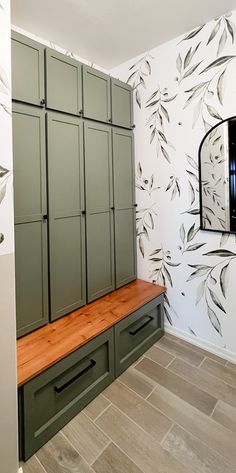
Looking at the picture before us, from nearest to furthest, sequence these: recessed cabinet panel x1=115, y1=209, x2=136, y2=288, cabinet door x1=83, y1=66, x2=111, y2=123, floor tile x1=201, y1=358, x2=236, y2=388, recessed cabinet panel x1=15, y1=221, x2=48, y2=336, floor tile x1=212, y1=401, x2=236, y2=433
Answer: floor tile x1=212, y1=401, x2=236, y2=433 < recessed cabinet panel x1=15, y1=221, x2=48, y2=336 < floor tile x1=201, y1=358, x2=236, y2=388 < cabinet door x1=83, y1=66, x2=111, y2=123 < recessed cabinet panel x1=115, y1=209, x2=136, y2=288

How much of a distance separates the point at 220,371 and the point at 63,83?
2.38m

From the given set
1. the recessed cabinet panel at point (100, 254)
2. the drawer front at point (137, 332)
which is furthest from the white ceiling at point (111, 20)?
the drawer front at point (137, 332)

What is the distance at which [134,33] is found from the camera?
201 cm

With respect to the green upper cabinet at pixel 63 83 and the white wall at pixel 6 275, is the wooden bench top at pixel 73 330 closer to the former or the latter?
the white wall at pixel 6 275

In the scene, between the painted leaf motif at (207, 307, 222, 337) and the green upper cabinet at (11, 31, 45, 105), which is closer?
the green upper cabinet at (11, 31, 45, 105)

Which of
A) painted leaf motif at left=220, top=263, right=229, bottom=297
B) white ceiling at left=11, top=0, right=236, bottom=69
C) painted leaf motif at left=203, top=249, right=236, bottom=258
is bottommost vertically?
painted leaf motif at left=220, top=263, right=229, bottom=297

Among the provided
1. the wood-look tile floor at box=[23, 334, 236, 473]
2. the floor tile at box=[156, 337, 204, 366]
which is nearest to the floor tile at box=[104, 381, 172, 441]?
the wood-look tile floor at box=[23, 334, 236, 473]

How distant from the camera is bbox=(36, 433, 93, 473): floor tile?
47.6 inches

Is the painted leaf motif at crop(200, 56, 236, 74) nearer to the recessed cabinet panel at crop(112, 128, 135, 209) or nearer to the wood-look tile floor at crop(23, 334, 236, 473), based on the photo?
the recessed cabinet panel at crop(112, 128, 135, 209)

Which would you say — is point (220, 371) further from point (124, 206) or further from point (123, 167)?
point (123, 167)

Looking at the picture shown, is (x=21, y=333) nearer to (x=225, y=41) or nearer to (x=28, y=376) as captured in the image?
(x=28, y=376)

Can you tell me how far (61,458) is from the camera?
1.26 m

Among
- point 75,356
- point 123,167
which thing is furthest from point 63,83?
point 75,356

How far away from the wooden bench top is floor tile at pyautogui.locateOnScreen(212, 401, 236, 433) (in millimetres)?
803
